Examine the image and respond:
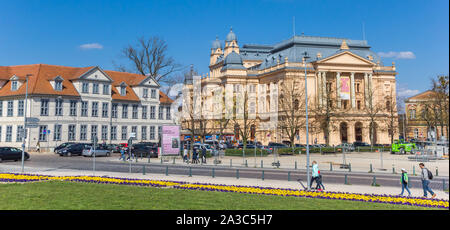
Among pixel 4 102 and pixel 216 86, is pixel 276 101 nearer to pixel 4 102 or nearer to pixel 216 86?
pixel 216 86

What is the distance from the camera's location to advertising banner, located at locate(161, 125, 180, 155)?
134 ft

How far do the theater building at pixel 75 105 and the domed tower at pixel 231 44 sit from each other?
4626cm

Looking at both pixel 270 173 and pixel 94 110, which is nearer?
pixel 270 173

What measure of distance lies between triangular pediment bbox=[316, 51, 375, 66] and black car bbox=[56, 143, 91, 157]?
56.7 metres

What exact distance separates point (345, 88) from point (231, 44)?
1472 inches

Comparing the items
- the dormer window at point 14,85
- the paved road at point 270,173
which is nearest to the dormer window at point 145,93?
the dormer window at point 14,85

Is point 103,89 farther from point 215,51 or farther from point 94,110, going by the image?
point 215,51

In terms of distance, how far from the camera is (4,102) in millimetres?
52031

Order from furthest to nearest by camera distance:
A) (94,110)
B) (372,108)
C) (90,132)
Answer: (372,108) < (94,110) < (90,132)

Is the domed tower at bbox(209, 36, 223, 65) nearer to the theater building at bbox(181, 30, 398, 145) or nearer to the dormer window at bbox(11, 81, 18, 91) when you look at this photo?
the theater building at bbox(181, 30, 398, 145)

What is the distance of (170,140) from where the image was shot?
136 feet

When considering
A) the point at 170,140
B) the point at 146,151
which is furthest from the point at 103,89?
the point at 170,140
